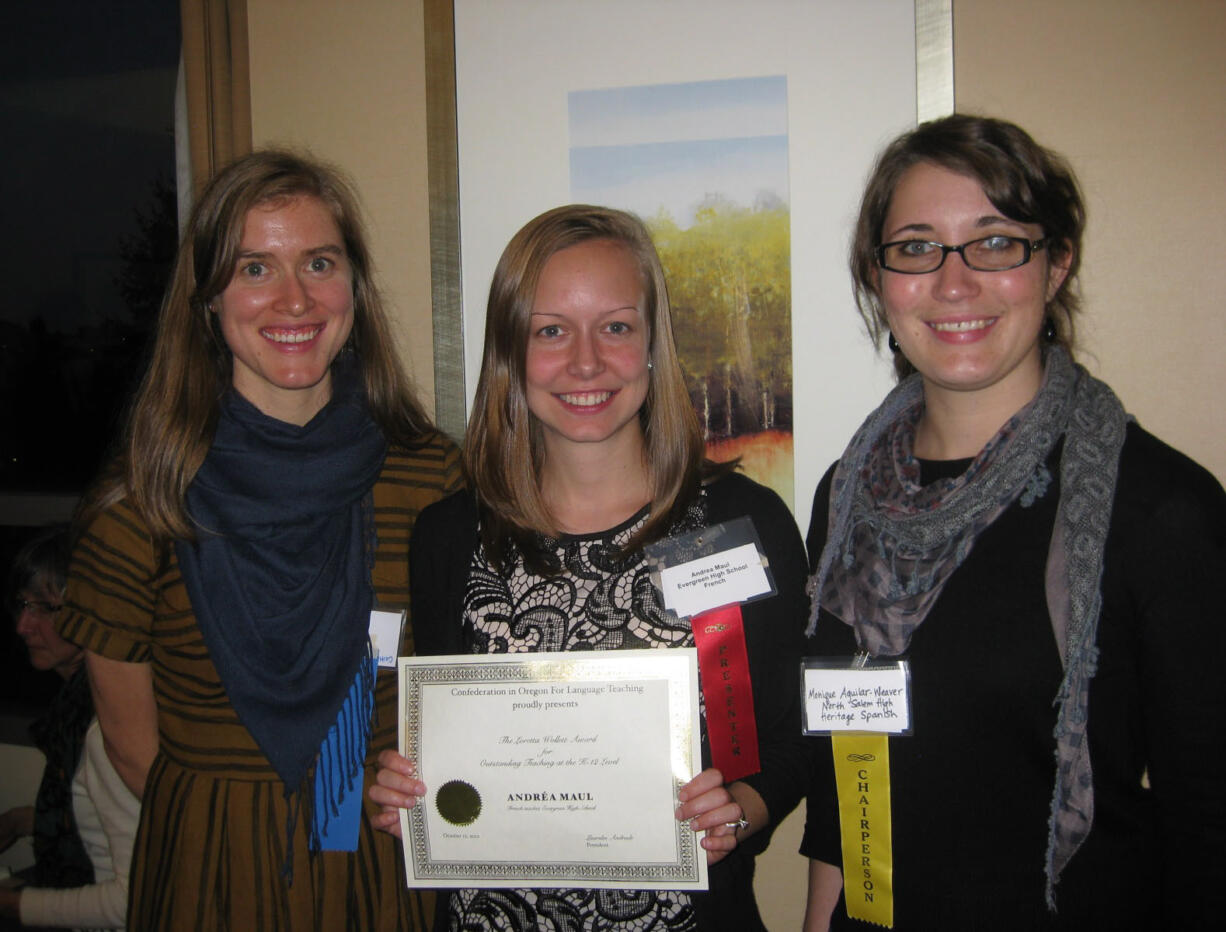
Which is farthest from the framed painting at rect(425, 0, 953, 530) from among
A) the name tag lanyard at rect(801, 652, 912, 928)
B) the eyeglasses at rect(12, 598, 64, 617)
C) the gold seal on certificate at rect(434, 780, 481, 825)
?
the eyeglasses at rect(12, 598, 64, 617)

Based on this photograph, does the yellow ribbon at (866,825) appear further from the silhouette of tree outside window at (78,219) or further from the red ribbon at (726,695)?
the silhouette of tree outside window at (78,219)

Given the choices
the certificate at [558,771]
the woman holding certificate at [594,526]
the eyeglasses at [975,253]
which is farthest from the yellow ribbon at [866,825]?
the eyeglasses at [975,253]

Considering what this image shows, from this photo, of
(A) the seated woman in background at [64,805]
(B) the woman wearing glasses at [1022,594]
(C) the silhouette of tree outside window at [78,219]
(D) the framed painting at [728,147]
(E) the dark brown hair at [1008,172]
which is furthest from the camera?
(C) the silhouette of tree outside window at [78,219]

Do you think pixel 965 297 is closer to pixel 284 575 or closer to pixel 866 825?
pixel 866 825

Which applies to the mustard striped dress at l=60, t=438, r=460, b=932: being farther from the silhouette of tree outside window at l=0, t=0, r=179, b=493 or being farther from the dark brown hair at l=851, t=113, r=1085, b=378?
the silhouette of tree outside window at l=0, t=0, r=179, b=493

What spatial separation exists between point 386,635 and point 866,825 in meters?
1.12

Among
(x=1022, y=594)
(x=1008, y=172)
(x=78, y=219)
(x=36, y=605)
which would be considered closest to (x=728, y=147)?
(x=1008, y=172)

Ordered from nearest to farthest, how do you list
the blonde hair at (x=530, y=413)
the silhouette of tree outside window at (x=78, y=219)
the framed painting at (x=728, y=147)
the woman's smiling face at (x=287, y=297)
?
the blonde hair at (x=530, y=413) → the woman's smiling face at (x=287, y=297) → the framed painting at (x=728, y=147) → the silhouette of tree outside window at (x=78, y=219)

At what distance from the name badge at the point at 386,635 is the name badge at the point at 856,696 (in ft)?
3.06

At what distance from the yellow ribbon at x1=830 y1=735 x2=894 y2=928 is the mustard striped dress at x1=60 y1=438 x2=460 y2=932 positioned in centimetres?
104

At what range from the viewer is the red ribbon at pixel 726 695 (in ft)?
5.61

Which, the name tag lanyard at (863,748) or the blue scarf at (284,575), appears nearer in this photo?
the name tag lanyard at (863,748)

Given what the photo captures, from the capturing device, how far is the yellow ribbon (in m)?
1.62

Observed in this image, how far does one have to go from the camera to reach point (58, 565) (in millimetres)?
3168
